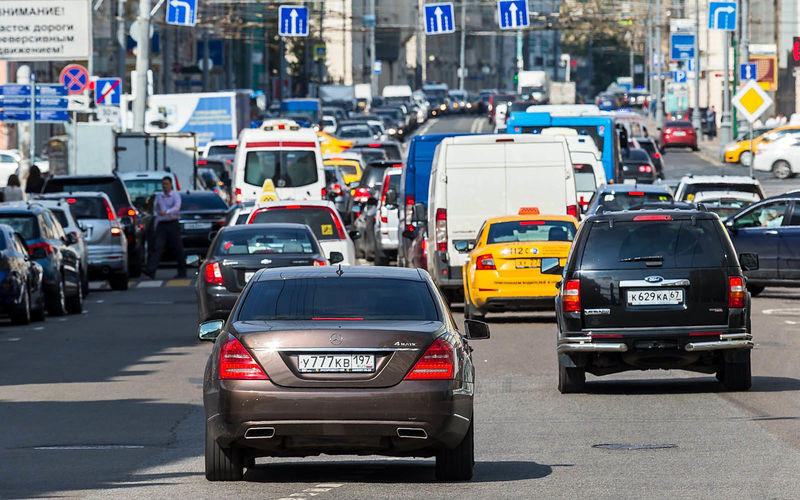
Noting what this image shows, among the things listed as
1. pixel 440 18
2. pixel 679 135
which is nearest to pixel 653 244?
pixel 440 18

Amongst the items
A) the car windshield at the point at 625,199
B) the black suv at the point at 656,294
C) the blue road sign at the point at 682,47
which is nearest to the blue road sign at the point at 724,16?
the blue road sign at the point at 682,47

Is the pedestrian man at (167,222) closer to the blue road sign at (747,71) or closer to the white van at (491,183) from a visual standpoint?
the white van at (491,183)

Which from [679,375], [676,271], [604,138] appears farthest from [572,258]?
[604,138]

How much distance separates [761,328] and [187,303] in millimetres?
9513

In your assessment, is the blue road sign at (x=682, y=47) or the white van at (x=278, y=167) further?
the blue road sign at (x=682, y=47)

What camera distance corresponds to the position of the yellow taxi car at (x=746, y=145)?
66881 millimetres

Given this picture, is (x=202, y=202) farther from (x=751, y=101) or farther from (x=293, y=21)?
(x=293, y=21)

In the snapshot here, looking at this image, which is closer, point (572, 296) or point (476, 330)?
point (476, 330)

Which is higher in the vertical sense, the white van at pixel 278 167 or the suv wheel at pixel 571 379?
the white van at pixel 278 167

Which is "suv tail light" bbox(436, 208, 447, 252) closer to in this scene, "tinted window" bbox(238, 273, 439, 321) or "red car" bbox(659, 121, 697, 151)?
"tinted window" bbox(238, 273, 439, 321)

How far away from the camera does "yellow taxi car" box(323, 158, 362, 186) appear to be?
5072 centimetres

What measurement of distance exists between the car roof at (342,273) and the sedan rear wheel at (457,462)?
1.03 m

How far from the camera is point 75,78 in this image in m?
47.1

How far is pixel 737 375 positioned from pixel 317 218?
11.2 metres
